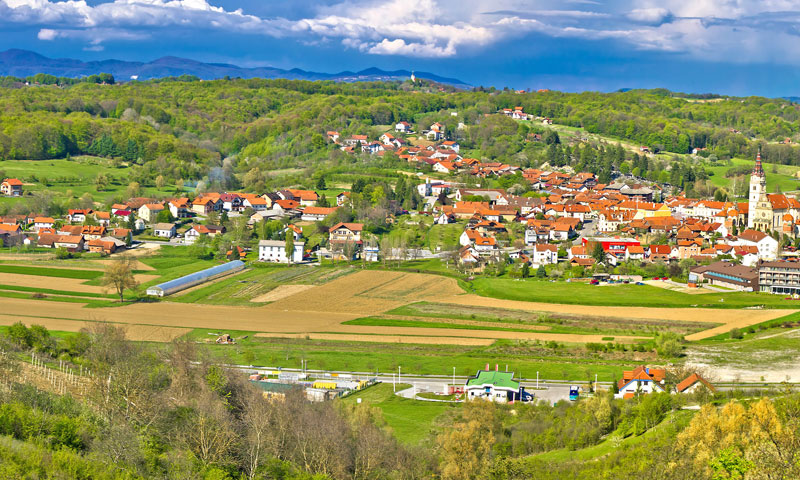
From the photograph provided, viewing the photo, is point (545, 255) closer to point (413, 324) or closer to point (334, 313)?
point (413, 324)

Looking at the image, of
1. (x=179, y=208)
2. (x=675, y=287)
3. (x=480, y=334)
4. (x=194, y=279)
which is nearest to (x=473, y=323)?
(x=480, y=334)

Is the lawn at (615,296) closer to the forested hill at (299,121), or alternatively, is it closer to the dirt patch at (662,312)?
the dirt patch at (662,312)

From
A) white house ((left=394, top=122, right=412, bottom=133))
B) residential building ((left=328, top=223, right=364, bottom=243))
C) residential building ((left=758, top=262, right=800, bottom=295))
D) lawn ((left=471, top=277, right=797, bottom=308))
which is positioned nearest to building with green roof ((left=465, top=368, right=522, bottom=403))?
lawn ((left=471, top=277, right=797, bottom=308))

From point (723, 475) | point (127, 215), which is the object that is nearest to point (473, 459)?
point (723, 475)

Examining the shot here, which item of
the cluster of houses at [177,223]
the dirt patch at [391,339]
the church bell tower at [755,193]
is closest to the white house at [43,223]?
the cluster of houses at [177,223]

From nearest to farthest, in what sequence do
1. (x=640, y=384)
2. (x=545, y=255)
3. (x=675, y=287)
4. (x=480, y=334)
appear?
(x=640, y=384) → (x=480, y=334) → (x=675, y=287) → (x=545, y=255)

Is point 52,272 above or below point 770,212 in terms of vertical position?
below

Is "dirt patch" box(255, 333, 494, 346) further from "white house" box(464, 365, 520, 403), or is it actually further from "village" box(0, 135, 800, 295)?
"village" box(0, 135, 800, 295)
